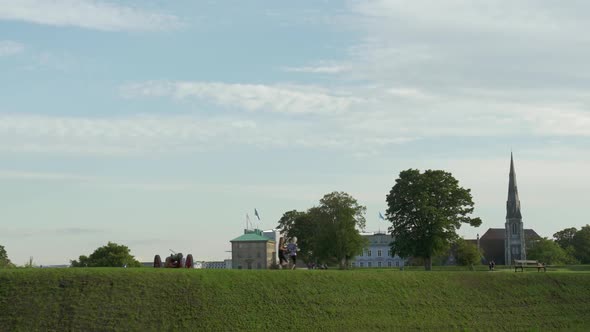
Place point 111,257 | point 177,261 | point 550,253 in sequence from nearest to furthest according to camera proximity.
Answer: point 177,261 < point 111,257 < point 550,253

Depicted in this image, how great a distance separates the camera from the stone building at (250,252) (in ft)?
503

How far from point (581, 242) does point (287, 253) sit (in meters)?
167

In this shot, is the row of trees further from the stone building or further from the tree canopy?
the stone building

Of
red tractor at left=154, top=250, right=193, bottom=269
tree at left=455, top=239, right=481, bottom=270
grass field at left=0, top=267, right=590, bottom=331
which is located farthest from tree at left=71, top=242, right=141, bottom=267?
grass field at left=0, top=267, right=590, bottom=331

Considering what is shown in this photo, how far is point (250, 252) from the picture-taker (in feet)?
515

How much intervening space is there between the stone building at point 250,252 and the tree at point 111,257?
35.9m

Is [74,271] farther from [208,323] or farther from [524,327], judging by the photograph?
[524,327]

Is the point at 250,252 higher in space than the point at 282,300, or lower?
higher

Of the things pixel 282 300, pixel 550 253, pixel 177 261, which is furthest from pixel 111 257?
pixel 550 253

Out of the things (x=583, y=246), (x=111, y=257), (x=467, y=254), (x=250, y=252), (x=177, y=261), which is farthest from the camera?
(x=583, y=246)

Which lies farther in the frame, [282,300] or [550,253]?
[550,253]

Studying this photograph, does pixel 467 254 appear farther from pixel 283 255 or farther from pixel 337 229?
pixel 283 255

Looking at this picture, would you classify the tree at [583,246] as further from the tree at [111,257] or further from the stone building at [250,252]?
the tree at [111,257]

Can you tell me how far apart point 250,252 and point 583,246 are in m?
92.5
